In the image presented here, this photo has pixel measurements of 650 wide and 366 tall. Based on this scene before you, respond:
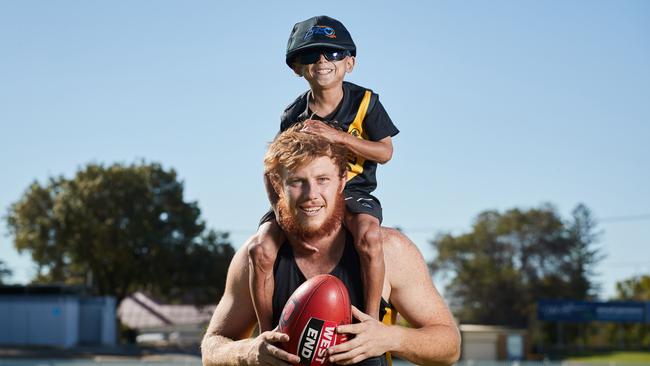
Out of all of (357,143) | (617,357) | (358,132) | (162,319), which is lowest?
(617,357)

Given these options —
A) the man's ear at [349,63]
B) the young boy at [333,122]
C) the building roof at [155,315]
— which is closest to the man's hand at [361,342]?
the young boy at [333,122]

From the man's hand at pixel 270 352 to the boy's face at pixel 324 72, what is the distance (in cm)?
172

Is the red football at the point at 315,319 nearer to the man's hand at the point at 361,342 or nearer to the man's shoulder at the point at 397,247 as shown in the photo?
the man's hand at the point at 361,342

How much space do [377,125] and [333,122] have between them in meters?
0.34

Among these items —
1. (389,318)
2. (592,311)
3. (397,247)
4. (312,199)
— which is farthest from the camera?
(592,311)

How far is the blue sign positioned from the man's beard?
76708 millimetres

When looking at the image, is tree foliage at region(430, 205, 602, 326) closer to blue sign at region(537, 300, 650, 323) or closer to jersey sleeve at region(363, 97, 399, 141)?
blue sign at region(537, 300, 650, 323)

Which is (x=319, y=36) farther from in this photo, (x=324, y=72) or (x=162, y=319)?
(x=162, y=319)

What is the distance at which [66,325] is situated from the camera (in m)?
63.5

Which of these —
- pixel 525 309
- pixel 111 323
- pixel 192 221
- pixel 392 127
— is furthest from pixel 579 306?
pixel 392 127

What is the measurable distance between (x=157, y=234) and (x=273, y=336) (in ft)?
221

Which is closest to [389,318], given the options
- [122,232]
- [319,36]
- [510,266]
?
[319,36]

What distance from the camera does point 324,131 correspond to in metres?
6.29

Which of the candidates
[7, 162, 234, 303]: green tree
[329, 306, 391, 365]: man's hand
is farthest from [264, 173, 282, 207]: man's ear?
[7, 162, 234, 303]: green tree
